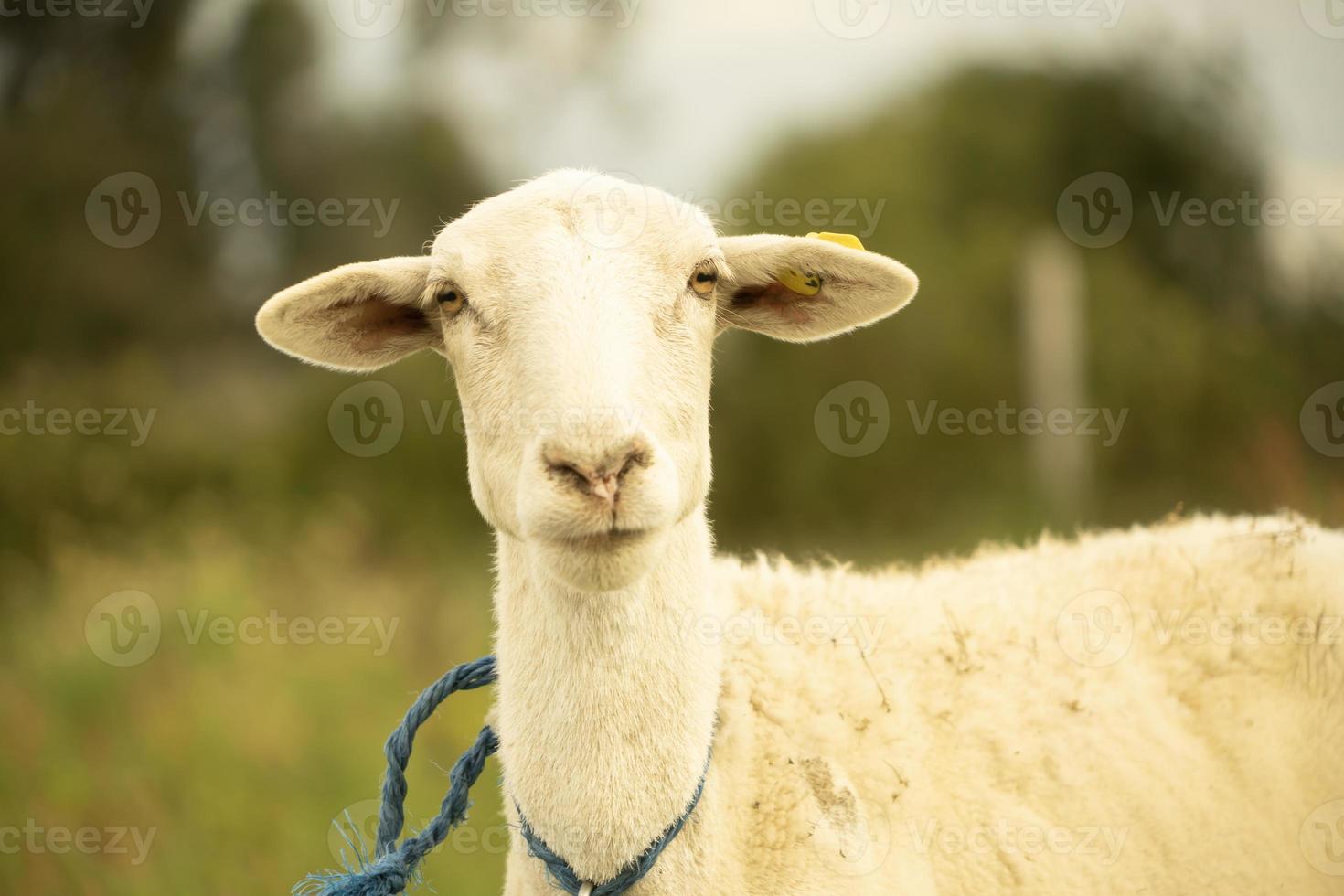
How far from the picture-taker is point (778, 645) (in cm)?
337

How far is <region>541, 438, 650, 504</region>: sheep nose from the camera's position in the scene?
2.47m

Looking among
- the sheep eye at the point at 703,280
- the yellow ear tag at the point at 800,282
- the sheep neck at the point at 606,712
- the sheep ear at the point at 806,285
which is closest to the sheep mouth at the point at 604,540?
the sheep neck at the point at 606,712

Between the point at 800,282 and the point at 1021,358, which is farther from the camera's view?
the point at 1021,358

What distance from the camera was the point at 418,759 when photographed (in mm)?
7016

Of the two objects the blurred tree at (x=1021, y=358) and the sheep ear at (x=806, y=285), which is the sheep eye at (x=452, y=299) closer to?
the sheep ear at (x=806, y=285)

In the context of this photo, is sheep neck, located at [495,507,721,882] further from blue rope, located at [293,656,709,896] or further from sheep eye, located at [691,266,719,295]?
sheep eye, located at [691,266,719,295]

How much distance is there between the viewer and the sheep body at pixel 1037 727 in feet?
9.80

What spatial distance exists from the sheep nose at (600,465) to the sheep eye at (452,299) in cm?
84

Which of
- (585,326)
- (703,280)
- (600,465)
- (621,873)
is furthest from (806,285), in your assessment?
(621,873)

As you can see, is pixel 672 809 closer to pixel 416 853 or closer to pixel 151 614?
pixel 416 853

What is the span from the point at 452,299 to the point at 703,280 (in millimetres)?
754

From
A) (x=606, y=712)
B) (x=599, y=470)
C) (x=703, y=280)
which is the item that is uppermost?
(x=703, y=280)

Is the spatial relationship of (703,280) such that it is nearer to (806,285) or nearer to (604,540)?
(806,285)

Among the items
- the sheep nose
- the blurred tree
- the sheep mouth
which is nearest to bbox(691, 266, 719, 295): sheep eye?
the sheep nose
